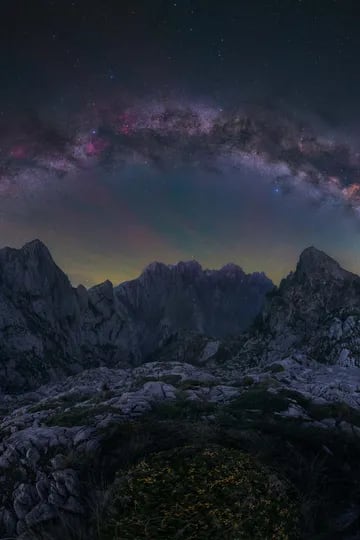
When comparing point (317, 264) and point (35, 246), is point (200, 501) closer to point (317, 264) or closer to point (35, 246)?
point (317, 264)

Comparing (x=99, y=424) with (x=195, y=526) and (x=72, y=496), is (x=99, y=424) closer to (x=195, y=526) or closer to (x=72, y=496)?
(x=72, y=496)

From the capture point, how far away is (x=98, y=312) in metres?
108

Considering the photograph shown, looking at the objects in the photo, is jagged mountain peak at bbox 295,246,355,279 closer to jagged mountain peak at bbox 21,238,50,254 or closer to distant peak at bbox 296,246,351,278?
distant peak at bbox 296,246,351,278

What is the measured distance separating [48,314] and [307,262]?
201ft

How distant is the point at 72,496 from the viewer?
54.2 feet

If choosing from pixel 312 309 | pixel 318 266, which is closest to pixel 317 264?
pixel 318 266

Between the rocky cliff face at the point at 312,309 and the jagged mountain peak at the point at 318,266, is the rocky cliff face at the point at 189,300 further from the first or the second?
the jagged mountain peak at the point at 318,266

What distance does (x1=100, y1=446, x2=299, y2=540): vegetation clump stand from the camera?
11.6 metres

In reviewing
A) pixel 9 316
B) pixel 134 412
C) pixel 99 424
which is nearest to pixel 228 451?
pixel 99 424

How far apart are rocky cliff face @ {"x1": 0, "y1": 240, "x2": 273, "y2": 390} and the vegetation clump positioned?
65.4 metres

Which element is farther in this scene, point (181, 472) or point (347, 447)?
point (347, 447)

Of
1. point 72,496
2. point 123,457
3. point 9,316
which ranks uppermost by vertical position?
point 9,316

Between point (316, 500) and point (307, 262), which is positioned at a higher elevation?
point (307, 262)

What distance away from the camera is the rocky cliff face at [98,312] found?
8175 centimetres
